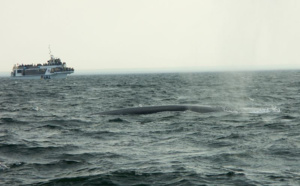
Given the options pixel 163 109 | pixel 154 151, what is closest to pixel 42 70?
pixel 163 109

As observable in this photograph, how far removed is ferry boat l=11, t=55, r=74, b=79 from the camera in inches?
6048

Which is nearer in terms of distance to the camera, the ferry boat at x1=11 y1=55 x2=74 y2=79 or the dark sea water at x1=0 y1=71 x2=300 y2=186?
the dark sea water at x1=0 y1=71 x2=300 y2=186

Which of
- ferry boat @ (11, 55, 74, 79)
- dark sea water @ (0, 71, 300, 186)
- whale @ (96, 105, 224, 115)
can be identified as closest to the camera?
dark sea water @ (0, 71, 300, 186)

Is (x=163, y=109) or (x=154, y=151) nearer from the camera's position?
(x=154, y=151)

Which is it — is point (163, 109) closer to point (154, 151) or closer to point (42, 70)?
point (154, 151)

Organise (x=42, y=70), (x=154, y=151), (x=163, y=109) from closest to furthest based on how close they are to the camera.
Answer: (x=154, y=151), (x=163, y=109), (x=42, y=70)

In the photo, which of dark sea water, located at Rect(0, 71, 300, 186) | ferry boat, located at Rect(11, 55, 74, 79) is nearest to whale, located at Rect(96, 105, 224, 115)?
dark sea water, located at Rect(0, 71, 300, 186)

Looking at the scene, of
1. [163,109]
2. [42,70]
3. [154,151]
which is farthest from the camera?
[42,70]

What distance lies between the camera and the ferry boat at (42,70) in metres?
154

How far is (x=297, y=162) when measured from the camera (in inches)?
439

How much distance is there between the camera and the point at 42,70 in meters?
153

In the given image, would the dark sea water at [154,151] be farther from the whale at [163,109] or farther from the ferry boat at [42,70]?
the ferry boat at [42,70]

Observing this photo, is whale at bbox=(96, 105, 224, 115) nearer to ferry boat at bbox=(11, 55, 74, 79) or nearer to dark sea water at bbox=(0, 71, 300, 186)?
dark sea water at bbox=(0, 71, 300, 186)

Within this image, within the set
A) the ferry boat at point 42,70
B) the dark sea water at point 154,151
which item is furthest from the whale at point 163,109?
the ferry boat at point 42,70
